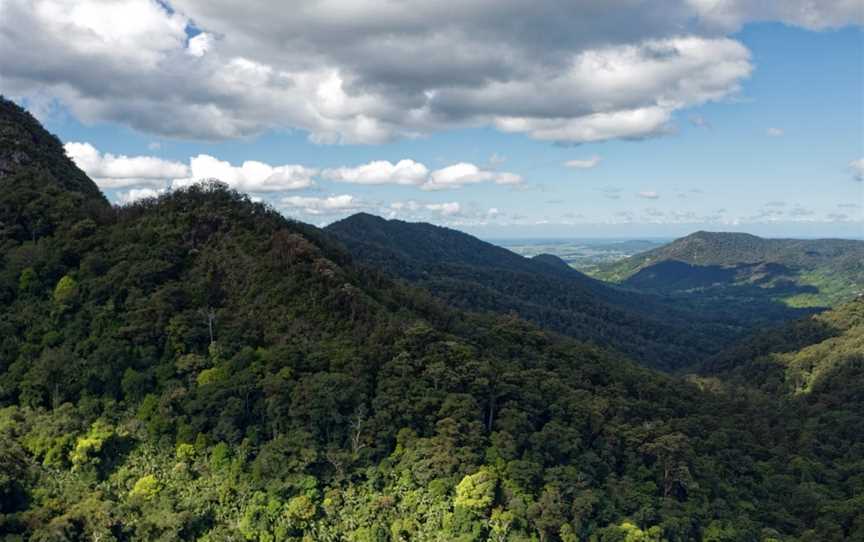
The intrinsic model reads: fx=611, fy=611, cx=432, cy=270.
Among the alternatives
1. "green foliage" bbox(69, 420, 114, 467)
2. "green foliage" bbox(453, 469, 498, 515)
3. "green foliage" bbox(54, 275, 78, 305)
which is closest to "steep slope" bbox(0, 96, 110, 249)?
"green foliage" bbox(54, 275, 78, 305)

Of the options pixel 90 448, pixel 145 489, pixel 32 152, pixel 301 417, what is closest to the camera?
pixel 145 489

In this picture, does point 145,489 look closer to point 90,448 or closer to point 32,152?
point 90,448

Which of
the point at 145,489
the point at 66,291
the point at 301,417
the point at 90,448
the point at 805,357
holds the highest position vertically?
the point at 66,291

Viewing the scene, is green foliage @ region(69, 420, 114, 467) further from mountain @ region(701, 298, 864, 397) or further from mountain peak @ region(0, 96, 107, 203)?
mountain @ region(701, 298, 864, 397)

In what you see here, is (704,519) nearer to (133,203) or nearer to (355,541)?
(355,541)

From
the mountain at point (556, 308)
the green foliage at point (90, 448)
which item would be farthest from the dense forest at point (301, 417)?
the mountain at point (556, 308)

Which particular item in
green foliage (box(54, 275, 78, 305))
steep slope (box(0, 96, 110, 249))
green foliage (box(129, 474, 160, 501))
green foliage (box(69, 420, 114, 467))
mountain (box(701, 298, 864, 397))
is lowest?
mountain (box(701, 298, 864, 397))

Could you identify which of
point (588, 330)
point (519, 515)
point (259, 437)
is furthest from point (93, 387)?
point (588, 330)

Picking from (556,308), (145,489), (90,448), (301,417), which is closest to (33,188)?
(90,448)
